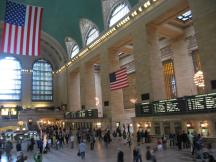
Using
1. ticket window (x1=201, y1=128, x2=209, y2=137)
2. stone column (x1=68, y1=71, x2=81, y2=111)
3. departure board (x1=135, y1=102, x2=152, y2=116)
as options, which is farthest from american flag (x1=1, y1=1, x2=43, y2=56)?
stone column (x1=68, y1=71, x2=81, y2=111)

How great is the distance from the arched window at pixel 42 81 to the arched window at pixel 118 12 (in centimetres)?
2283

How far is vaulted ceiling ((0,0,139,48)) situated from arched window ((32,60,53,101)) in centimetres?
888

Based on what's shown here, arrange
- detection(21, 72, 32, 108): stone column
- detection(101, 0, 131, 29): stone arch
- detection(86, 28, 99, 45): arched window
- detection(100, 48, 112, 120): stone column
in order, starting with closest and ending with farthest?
detection(100, 48, 112, 120): stone column
detection(101, 0, 131, 29): stone arch
detection(86, 28, 99, 45): arched window
detection(21, 72, 32, 108): stone column

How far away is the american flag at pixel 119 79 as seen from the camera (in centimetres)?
1823

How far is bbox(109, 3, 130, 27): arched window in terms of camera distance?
73.8 ft

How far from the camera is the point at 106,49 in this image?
80.9 feet

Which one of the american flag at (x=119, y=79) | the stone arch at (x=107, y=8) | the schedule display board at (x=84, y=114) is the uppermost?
the stone arch at (x=107, y=8)

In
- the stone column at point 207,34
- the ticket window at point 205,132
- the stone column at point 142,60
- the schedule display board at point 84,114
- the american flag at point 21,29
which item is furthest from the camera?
the schedule display board at point 84,114

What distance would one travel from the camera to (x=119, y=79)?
18.8 m

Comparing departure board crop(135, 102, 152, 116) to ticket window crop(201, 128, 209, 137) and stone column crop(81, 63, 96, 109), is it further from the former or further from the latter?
stone column crop(81, 63, 96, 109)

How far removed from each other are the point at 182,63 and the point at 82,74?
14104 millimetres

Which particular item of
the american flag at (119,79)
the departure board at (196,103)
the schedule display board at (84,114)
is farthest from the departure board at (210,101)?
the schedule display board at (84,114)

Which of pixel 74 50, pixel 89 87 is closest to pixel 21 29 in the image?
pixel 89 87

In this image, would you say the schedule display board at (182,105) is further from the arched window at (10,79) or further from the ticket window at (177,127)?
the arched window at (10,79)
